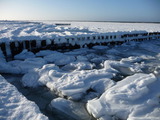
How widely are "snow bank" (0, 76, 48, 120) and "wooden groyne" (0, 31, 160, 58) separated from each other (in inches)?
129

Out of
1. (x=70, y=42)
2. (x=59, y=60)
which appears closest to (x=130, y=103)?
(x=59, y=60)

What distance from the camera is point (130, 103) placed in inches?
91.9

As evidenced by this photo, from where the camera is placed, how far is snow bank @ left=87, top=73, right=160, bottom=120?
2.16 m

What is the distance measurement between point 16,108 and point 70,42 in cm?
484

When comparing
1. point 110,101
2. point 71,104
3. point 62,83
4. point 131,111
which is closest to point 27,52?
point 62,83

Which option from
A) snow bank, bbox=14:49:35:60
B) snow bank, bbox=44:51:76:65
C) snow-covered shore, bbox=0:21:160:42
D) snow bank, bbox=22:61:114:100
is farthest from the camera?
snow-covered shore, bbox=0:21:160:42

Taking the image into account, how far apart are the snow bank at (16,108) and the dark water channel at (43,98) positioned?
0.36 metres

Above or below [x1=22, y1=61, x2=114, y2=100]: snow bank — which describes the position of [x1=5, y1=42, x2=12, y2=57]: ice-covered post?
above

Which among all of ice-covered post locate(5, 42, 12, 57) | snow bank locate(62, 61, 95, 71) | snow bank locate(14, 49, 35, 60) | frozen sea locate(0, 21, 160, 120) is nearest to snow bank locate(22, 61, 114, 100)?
frozen sea locate(0, 21, 160, 120)

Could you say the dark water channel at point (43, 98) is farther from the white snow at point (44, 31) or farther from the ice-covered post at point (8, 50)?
the white snow at point (44, 31)

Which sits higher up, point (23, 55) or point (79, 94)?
point (23, 55)

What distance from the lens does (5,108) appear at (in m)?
2.07

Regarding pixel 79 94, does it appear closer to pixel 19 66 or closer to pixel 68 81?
pixel 68 81

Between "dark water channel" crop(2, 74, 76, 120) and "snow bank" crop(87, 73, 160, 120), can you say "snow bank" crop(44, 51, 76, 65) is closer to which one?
"dark water channel" crop(2, 74, 76, 120)
